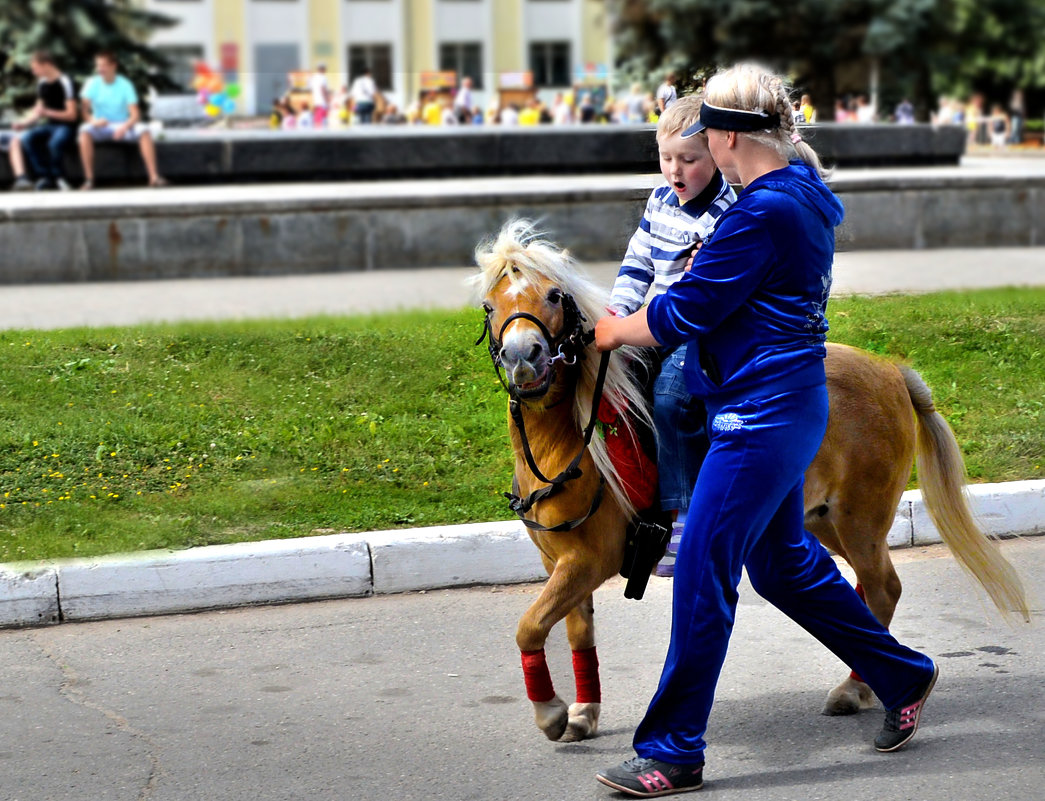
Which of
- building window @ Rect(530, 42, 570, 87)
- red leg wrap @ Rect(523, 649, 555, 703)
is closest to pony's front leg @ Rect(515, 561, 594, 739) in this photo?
red leg wrap @ Rect(523, 649, 555, 703)

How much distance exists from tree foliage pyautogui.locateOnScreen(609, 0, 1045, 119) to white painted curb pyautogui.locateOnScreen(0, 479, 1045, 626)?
13168 millimetres

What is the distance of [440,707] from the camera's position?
14.8ft

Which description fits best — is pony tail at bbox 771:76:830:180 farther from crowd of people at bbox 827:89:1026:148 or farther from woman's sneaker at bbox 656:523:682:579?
crowd of people at bbox 827:89:1026:148

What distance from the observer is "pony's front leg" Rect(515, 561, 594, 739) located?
3893 millimetres

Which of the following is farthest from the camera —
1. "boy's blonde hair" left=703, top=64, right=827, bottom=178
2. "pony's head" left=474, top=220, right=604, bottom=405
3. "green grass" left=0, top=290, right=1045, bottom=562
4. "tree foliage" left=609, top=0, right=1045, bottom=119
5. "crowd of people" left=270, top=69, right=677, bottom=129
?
"crowd of people" left=270, top=69, right=677, bottom=129

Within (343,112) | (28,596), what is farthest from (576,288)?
(343,112)

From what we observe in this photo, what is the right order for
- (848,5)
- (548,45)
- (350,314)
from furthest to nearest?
1. (548,45)
2. (848,5)
3. (350,314)

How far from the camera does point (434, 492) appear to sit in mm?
6551

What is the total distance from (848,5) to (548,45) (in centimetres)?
2398

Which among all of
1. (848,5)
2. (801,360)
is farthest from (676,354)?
(848,5)

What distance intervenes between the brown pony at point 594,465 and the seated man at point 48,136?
12591 millimetres

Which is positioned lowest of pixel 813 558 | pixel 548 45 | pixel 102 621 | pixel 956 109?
pixel 102 621

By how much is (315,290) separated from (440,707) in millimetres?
7911

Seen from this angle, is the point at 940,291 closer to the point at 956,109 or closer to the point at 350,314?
the point at 350,314
